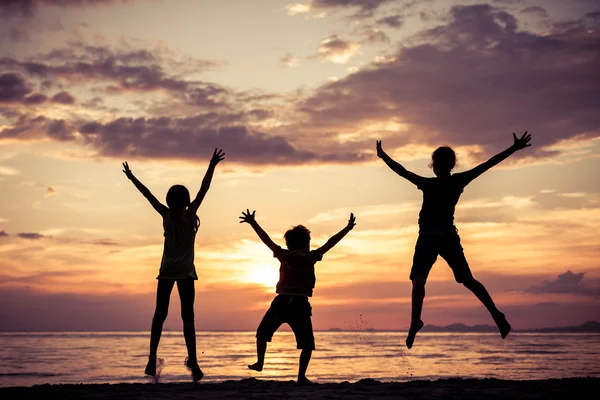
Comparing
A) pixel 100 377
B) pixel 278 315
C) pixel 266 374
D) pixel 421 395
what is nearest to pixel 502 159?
pixel 421 395

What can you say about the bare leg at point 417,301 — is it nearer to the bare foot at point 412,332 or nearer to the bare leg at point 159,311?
the bare foot at point 412,332

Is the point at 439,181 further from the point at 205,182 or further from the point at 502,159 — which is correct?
the point at 205,182

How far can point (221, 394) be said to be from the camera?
23.1ft

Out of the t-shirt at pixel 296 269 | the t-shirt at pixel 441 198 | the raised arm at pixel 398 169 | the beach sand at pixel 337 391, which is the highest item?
the raised arm at pixel 398 169

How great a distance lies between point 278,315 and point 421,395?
2.54 m

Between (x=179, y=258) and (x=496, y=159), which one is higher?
(x=496, y=159)

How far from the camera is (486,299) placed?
7980 millimetres

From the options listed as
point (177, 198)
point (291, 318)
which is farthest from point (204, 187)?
point (291, 318)

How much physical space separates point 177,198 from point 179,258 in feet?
2.52

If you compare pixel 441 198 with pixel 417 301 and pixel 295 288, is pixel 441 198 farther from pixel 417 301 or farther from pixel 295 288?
pixel 295 288

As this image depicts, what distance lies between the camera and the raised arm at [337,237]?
841cm

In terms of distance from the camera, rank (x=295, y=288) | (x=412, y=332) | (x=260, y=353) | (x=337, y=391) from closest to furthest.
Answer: (x=337, y=391) → (x=412, y=332) → (x=260, y=353) → (x=295, y=288)

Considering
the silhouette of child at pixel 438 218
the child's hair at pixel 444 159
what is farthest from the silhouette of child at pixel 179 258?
the child's hair at pixel 444 159

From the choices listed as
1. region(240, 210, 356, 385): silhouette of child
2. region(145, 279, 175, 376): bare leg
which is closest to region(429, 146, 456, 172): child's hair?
region(240, 210, 356, 385): silhouette of child
